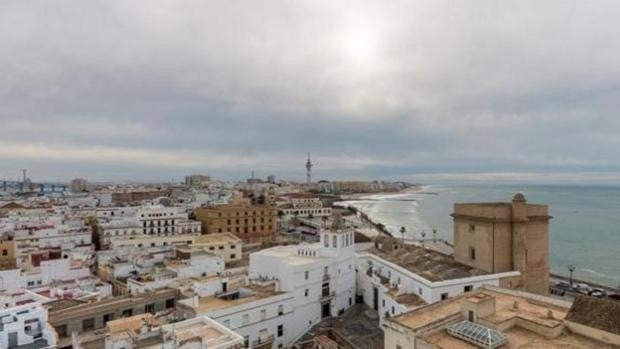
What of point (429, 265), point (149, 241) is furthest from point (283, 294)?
point (149, 241)

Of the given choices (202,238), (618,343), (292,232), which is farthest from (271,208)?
(618,343)

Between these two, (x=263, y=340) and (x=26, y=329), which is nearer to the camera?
(x=26, y=329)

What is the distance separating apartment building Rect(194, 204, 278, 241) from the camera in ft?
215

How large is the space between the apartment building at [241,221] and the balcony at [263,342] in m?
38.7

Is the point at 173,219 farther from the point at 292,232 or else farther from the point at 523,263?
the point at 523,263

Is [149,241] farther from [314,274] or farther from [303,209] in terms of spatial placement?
[303,209]

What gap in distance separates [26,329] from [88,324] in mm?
5485

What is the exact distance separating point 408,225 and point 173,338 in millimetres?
97118

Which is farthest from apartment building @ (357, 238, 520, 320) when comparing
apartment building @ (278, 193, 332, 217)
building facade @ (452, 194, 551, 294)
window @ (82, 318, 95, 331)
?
apartment building @ (278, 193, 332, 217)

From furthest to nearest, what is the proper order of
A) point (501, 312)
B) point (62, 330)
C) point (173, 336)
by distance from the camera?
point (62, 330), point (501, 312), point (173, 336)

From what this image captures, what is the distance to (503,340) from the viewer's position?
15.9m

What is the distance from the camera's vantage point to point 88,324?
2558 cm

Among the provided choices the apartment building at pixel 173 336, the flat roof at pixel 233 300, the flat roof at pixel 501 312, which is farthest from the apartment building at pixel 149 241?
the flat roof at pixel 501 312

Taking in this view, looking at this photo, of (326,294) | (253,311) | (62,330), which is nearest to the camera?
(62,330)
